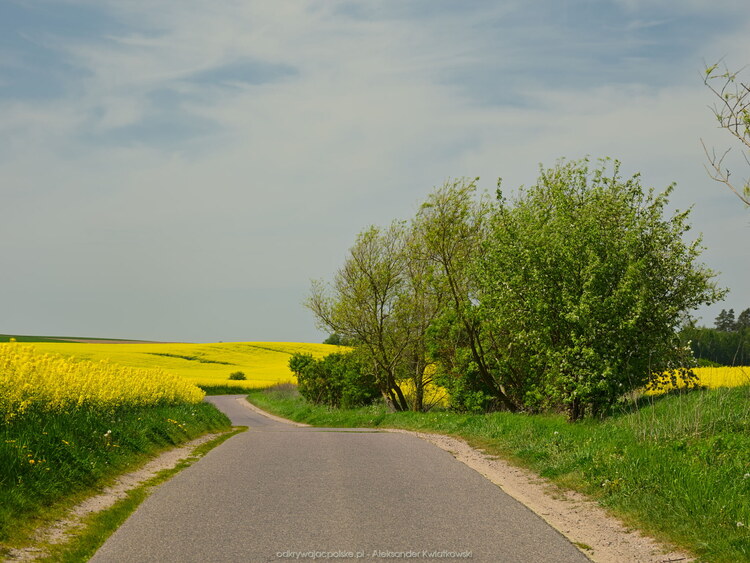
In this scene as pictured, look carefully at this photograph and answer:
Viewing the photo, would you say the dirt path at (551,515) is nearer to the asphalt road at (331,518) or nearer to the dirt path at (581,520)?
the dirt path at (581,520)

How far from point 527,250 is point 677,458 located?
994cm

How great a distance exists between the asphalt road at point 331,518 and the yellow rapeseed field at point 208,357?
58.5m

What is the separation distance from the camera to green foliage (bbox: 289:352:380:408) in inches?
1667

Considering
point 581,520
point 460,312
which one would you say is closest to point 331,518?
point 581,520

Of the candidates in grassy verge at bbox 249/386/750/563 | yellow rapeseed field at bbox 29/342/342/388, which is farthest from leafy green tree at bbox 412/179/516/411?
yellow rapeseed field at bbox 29/342/342/388

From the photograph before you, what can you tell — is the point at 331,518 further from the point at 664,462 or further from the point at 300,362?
the point at 300,362

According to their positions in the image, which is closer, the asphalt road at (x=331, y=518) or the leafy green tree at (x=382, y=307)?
the asphalt road at (x=331, y=518)

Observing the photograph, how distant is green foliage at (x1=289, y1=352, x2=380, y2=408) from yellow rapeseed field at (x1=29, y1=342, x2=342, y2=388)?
24443 mm

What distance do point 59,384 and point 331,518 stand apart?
8.41 metres

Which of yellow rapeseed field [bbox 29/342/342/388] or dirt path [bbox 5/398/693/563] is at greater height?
yellow rapeseed field [bbox 29/342/342/388]

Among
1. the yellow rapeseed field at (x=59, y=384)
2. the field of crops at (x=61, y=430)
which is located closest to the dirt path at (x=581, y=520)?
the field of crops at (x=61, y=430)

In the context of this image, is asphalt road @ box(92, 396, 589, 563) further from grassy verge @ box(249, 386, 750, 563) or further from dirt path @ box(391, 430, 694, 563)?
grassy verge @ box(249, 386, 750, 563)

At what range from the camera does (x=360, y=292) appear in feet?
118

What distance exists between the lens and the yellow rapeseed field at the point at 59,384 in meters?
12.5
